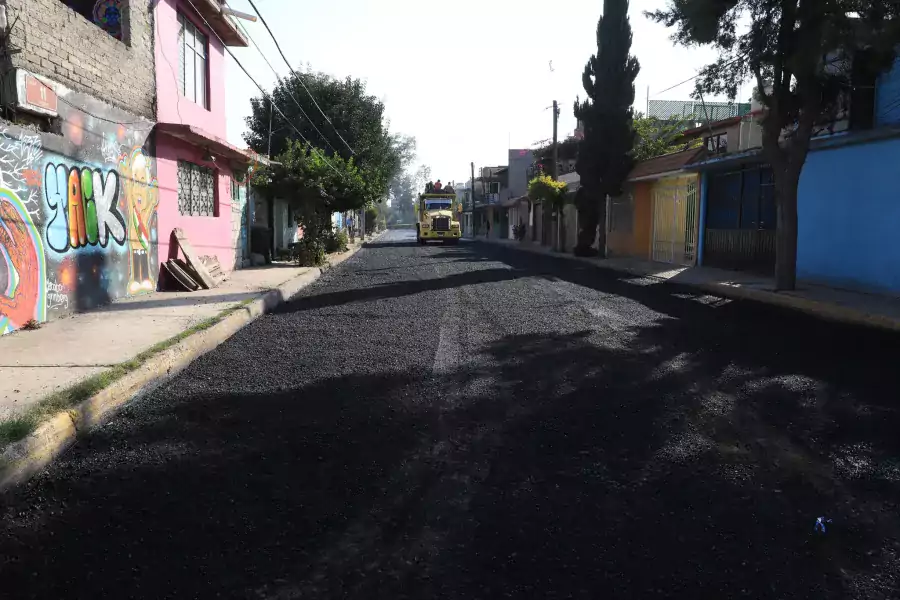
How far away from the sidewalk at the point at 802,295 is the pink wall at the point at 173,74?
11499 millimetres

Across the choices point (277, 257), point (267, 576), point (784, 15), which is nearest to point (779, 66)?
point (784, 15)

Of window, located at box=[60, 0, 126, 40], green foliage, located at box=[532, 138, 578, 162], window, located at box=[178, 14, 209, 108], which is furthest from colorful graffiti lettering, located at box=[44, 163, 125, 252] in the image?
green foliage, located at box=[532, 138, 578, 162]

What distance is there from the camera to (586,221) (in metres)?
26.8

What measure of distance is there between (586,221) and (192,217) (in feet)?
55.0

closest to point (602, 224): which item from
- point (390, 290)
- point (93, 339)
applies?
point (390, 290)

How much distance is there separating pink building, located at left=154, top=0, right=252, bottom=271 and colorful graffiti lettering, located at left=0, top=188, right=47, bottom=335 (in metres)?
4.42

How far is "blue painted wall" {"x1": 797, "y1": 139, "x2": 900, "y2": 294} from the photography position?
1241cm

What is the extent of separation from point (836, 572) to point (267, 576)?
89.7 inches

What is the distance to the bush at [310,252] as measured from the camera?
19453mm

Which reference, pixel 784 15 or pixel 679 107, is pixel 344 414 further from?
pixel 679 107

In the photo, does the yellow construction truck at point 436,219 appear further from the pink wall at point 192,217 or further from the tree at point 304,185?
the pink wall at point 192,217

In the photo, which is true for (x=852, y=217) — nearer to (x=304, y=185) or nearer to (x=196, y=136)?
(x=196, y=136)

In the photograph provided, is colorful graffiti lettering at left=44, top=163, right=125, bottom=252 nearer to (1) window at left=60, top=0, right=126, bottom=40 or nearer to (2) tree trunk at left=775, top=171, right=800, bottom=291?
(1) window at left=60, top=0, right=126, bottom=40

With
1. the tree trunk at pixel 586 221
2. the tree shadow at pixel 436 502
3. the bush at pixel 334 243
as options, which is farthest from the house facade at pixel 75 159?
the tree trunk at pixel 586 221
